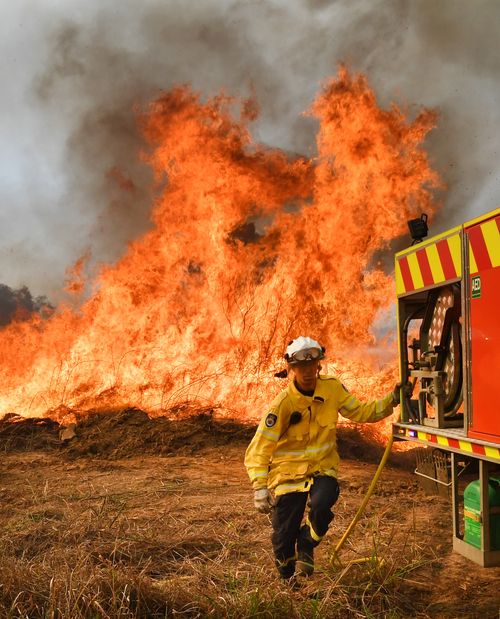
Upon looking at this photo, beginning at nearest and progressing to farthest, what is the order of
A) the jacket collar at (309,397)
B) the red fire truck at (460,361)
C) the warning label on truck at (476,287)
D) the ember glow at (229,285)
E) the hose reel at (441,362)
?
the red fire truck at (460,361)
the warning label on truck at (476,287)
the hose reel at (441,362)
the jacket collar at (309,397)
the ember glow at (229,285)

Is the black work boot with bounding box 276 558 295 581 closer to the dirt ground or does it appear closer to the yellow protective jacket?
the dirt ground

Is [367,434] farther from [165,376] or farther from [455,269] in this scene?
[455,269]

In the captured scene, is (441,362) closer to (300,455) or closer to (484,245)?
(484,245)

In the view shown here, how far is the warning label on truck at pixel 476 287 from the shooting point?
3.62 meters

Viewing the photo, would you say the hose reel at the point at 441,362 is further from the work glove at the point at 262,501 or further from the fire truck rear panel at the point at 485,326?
the work glove at the point at 262,501

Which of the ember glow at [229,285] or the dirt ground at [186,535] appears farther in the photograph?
the ember glow at [229,285]

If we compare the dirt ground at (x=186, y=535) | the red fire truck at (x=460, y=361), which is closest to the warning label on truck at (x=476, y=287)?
the red fire truck at (x=460, y=361)

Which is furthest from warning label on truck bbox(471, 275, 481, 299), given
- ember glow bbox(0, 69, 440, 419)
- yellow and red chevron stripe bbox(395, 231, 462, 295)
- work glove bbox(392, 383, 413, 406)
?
ember glow bbox(0, 69, 440, 419)

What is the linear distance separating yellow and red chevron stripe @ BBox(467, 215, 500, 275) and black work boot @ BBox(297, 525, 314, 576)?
Result: 2258 mm

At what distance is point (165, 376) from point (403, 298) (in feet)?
27.4

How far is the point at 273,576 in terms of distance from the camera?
4211 millimetres

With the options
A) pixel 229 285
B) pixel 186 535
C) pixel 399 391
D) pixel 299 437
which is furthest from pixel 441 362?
pixel 229 285

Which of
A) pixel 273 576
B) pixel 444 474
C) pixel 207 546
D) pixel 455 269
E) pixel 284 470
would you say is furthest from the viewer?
pixel 444 474

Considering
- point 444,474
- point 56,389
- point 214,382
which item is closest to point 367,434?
point 214,382
